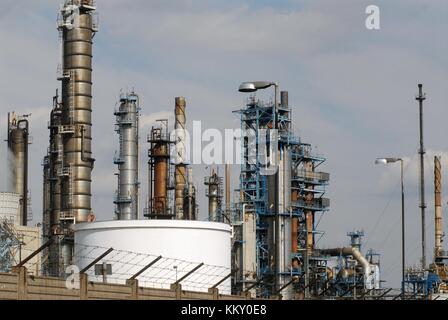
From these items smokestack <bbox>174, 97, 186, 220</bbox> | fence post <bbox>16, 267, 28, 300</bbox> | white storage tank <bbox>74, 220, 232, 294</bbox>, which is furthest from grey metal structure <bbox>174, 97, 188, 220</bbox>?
fence post <bbox>16, 267, 28, 300</bbox>

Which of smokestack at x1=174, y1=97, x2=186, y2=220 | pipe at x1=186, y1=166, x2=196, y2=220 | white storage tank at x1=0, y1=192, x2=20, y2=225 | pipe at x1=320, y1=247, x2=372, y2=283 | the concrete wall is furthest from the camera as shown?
pipe at x1=320, y1=247, x2=372, y2=283

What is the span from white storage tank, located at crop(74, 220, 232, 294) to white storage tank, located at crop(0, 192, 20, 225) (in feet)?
82.7

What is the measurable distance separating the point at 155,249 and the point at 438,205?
5054 cm

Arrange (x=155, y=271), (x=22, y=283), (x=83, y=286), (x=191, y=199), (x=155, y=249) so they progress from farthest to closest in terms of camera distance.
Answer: (x=191, y=199) → (x=155, y=271) → (x=155, y=249) → (x=83, y=286) → (x=22, y=283)

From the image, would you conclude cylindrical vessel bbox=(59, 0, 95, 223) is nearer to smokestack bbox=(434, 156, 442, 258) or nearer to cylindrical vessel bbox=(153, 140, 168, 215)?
cylindrical vessel bbox=(153, 140, 168, 215)

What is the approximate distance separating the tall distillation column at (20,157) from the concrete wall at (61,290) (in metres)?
38.1

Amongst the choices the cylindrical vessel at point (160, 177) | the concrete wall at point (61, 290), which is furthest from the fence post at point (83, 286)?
the cylindrical vessel at point (160, 177)

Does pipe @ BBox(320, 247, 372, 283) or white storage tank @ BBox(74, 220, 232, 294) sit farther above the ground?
white storage tank @ BBox(74, 220, 232, 294)

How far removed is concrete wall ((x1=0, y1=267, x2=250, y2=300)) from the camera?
2998cm

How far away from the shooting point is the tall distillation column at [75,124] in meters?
63.8

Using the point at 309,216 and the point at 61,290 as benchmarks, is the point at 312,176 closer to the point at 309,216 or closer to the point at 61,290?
the point at 309,216

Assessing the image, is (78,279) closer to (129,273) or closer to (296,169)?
(129,273)

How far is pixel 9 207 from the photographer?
7006 cm

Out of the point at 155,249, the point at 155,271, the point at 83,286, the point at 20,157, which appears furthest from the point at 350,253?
the point at 83,286
